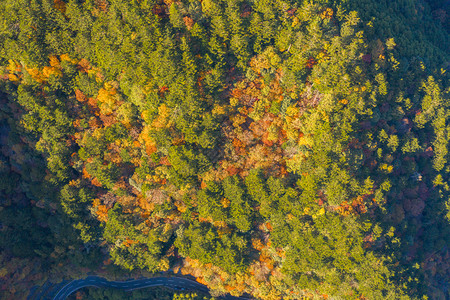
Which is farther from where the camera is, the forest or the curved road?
the curved road

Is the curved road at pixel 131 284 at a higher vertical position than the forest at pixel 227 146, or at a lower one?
lower

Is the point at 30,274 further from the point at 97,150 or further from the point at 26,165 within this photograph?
the point at 97,150

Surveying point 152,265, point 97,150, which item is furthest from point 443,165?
point 97,150

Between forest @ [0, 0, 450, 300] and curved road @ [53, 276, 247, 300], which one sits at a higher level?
forest @ [0, 0, 450, 300]

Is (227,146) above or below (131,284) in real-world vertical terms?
above
